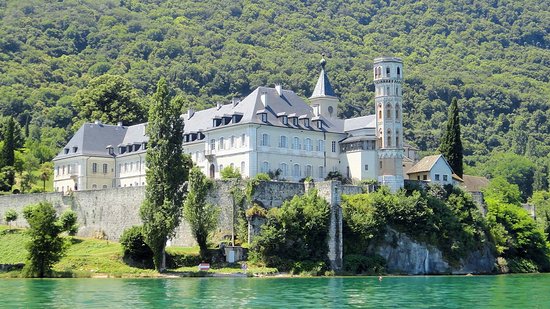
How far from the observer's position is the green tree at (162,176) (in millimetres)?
69000

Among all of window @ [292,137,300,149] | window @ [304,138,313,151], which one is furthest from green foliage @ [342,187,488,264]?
window @ [304,138,313,151]

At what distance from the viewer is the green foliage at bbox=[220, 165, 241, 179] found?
3108 inches

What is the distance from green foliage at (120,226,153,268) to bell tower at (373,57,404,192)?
20597 millimetres

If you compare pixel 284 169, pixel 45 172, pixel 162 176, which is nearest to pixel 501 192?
pixel 284 169

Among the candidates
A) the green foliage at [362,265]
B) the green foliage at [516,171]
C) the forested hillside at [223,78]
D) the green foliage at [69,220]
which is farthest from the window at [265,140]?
the green foliage at [516,171]

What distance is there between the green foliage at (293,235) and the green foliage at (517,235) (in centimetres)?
1774

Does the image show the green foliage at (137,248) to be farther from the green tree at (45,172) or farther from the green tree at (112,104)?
the green tree at (112,104)

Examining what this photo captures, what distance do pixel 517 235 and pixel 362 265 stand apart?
18.1 meters

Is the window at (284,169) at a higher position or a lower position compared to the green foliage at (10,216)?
higher

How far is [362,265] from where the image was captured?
73125mm

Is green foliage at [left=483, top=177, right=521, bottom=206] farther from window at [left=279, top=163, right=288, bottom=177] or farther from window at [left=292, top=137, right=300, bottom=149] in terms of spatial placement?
window at [left=279, top=163, right=288, bottom=177]

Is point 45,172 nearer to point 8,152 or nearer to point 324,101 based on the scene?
point 8,152

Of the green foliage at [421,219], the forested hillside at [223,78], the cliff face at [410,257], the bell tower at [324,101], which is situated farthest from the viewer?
the forested hillside at [223,78]

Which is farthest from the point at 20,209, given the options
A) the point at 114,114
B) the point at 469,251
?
the point at 469,251
